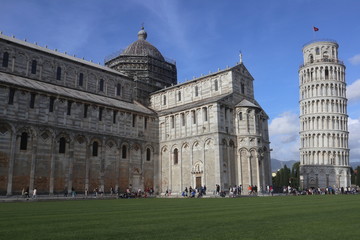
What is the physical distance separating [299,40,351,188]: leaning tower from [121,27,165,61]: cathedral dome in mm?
35757

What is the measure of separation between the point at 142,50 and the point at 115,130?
20736 millimetres

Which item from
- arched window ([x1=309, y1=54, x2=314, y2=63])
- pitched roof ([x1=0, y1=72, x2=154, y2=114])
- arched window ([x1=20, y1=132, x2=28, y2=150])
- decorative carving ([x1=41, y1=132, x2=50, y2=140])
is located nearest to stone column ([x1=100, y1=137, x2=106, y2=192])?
pitched roof ([x1=0, y1=72, x2=154, y2=114])

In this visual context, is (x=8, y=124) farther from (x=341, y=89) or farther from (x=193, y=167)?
(x=341, y=89)

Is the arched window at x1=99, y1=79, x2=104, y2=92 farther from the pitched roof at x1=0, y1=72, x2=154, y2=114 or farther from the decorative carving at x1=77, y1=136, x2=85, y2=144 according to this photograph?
the decorative carving at x1=77, y1=136, x2=85, y2=144

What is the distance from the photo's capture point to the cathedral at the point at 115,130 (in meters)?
34.0

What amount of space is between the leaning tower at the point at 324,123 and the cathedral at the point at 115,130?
29638mm

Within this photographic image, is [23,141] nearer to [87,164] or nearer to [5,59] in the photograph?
[87,164]

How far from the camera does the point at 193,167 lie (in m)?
42.6

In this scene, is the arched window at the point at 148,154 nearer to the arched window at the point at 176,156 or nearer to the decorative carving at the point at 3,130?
the arched window at the point at 176,156

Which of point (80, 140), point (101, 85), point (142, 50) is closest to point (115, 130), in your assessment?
point (80, 140)

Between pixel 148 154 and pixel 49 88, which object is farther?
pixel 148 154

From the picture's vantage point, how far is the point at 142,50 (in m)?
57.8

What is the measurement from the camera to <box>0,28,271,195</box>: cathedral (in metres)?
34.0

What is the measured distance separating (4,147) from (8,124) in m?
2.24
